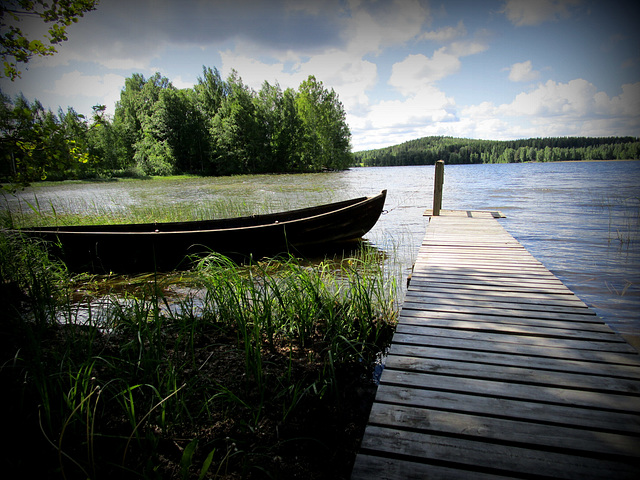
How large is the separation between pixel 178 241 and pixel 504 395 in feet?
18.5

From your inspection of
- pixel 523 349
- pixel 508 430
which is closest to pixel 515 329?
pixel 523 349

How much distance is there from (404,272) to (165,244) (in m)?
4.45

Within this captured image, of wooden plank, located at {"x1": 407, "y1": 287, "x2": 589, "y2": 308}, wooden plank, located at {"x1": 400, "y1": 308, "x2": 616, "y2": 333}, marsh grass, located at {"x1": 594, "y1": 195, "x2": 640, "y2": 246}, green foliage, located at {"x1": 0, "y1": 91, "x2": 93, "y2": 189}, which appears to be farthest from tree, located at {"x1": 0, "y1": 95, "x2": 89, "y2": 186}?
marsh grass, located at {"x1": 594, "y1": 195, "x2": 640, "y2": 246}

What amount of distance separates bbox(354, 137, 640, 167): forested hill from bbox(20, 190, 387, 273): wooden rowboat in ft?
227

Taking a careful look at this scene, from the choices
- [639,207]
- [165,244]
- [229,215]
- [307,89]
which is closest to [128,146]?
[307,89]

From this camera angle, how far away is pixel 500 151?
110 m

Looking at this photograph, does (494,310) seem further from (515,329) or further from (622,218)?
(622,218)

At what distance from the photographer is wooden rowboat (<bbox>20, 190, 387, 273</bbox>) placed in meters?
5.84

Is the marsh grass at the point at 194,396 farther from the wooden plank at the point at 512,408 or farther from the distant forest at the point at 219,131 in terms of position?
the distant forest at the point at 219,131

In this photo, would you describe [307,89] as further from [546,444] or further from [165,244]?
[546,444]

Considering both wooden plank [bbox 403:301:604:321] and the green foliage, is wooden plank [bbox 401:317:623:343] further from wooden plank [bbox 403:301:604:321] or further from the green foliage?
the green foliage

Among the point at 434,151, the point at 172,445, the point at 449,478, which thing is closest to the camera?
the point at 449,478

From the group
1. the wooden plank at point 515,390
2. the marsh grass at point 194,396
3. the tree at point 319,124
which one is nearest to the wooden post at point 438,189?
the marsh grass at point 194,396

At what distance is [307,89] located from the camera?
2013 inches
